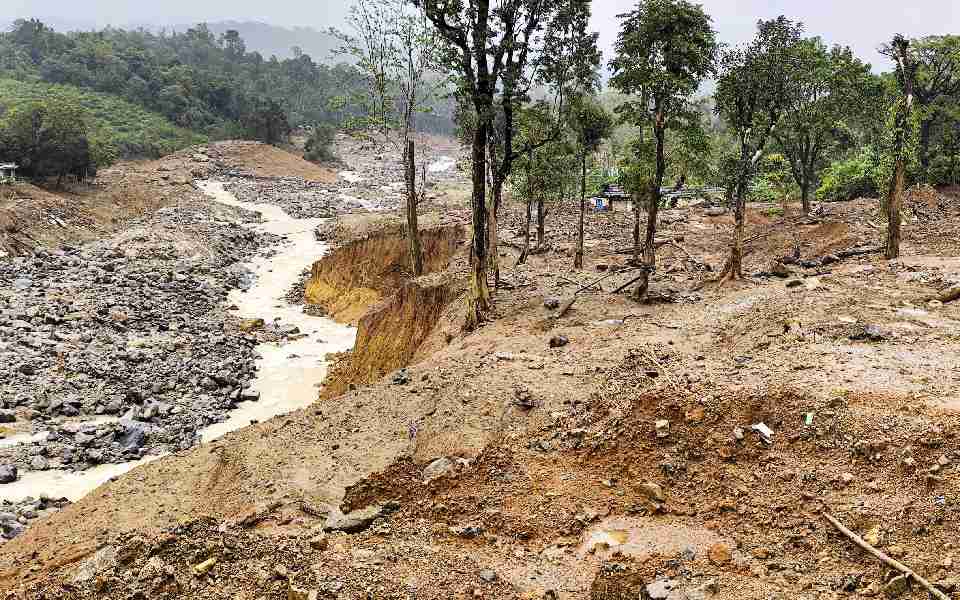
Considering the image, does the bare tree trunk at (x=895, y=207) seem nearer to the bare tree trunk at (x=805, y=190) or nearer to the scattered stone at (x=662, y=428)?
the bare tree trunk at (x=805, y=190)

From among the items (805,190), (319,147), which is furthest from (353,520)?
(319,147)

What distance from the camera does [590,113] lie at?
74.7 ft

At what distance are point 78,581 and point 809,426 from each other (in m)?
7.56

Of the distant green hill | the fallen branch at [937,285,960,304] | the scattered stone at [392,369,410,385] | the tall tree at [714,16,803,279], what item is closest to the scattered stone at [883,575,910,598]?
the scattered stone at [392,369,410,385]

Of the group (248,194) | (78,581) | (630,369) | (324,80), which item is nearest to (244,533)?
(78,581)

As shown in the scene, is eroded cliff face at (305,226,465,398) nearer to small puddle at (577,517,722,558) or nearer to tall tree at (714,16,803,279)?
tall tree at (714,16,803,279)

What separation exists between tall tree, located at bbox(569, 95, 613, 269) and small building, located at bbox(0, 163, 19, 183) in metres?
32.3

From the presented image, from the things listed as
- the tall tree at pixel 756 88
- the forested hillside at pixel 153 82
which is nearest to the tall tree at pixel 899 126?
the tall tree at pixel 756 88

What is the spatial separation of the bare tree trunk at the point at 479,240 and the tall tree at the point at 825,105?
27.6 ft

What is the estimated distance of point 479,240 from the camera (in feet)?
45.4

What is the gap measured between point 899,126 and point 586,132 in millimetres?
10395

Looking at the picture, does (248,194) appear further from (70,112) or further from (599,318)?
(599,318)

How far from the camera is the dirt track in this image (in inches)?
219

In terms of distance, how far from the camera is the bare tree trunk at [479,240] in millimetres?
13648
